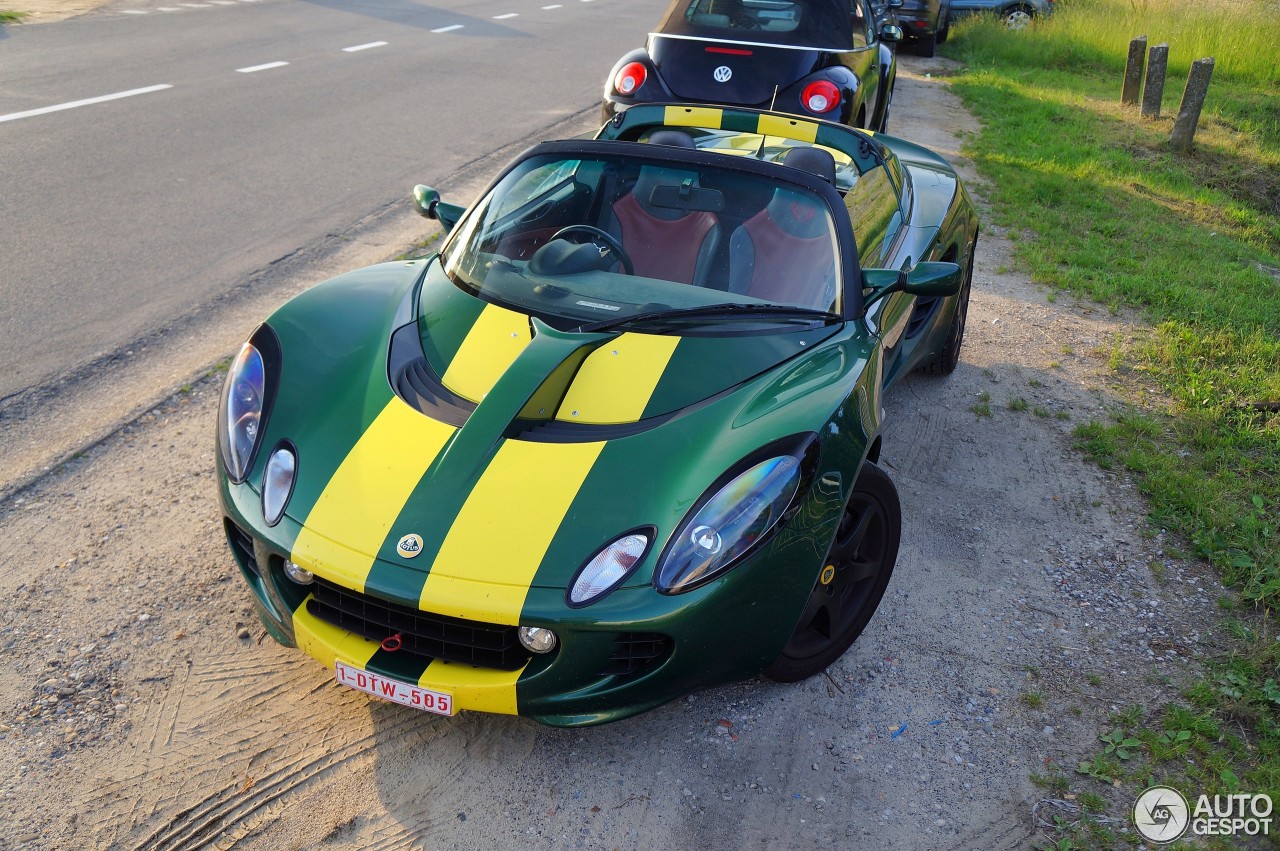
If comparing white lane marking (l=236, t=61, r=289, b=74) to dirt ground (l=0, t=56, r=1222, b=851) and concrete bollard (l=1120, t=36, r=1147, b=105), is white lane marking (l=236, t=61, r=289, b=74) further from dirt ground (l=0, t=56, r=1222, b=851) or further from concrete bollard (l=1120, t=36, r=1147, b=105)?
concrete bollard (l=1120, t=36, r=1147, b=105)

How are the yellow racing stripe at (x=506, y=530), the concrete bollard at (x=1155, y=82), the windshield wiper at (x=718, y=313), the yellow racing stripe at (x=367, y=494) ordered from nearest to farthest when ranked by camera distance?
the yellow racing stripe at (x=506, y=530) < the yellow racing stripe at (x=367, y=494) < the windshield wiper at (x=718, y=313) < the concrete bollard at (x=1155, y=82)

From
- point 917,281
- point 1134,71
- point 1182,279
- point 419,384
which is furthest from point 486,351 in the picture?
point 1134,71

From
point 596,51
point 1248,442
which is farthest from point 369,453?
point 596,51

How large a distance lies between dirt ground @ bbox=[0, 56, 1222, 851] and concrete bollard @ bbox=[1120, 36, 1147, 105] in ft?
28.7

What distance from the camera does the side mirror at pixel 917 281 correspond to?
3.63m

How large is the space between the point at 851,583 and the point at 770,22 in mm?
5690

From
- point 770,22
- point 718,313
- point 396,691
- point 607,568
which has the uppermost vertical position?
point 770,22

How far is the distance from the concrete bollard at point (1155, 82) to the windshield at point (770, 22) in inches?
179

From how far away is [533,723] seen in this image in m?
3.06

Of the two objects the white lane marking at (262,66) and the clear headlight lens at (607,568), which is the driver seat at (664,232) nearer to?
the clear headlight lens at (607,568)

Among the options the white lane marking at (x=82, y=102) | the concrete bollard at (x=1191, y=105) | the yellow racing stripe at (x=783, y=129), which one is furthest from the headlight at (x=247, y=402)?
the concrete bollard at (x=1191, y=105)

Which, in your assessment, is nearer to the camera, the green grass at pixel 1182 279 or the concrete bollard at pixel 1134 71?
the green grass at pixel 1182 279

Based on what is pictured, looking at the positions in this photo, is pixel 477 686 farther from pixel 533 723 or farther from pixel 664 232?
pixel 664 232

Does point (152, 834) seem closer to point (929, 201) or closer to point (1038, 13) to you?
point (929, 201)
